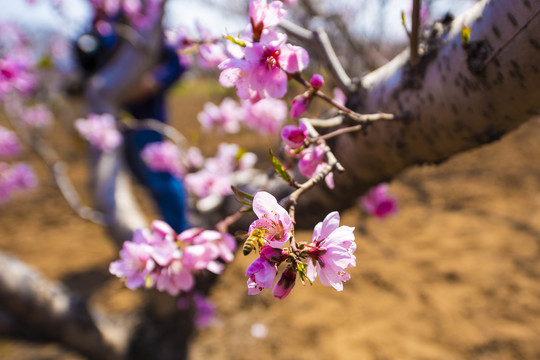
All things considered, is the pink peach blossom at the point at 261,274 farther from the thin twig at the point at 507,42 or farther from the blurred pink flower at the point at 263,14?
the thin twig at the point at 507,42

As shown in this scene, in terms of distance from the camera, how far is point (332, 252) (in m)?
0.53

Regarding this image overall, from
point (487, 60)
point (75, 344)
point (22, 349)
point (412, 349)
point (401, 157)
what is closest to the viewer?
point (487, 60)

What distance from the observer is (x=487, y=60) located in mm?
679

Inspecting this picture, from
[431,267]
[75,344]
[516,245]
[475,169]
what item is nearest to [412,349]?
[431,267]

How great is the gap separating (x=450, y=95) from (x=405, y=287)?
2.30 metres

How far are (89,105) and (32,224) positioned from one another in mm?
3422

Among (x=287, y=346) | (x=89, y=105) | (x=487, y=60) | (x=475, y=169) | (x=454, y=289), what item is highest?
(x=89, y=105)

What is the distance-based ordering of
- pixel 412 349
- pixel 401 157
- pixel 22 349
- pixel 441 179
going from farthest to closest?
pixel 441 179
pixel 22 349
pixel 412 349
pixel 401 157

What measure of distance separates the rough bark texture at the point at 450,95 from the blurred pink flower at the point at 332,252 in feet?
1.50

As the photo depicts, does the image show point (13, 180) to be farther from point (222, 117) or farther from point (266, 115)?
point (266, 115)

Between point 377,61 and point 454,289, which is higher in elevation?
point 377,61

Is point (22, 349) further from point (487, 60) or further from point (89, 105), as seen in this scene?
point (487, 60)

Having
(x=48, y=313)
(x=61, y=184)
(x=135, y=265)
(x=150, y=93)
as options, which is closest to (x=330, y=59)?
(x=135, y=265)

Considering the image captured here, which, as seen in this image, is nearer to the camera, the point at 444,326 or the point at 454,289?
the point at 444,326
